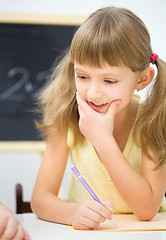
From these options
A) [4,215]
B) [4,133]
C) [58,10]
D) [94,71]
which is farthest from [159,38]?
[4,215]

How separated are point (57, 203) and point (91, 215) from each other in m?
0.19

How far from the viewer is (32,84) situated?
7.67 feet

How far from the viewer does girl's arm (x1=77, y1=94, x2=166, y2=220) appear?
37.4 inches

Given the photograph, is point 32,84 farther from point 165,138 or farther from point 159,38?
point 165,138

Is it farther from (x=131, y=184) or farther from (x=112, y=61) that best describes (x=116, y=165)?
(x=112, y=61)

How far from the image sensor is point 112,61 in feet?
2.89

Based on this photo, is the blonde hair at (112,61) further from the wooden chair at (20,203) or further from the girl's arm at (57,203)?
the wooden chair at (20,203)

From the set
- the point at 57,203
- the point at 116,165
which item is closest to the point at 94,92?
the point at 116,165

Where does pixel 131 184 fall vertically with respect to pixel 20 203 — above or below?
above

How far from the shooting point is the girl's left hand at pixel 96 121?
37.7 inches

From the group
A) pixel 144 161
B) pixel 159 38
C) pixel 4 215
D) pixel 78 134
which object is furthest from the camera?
pixel 159 38

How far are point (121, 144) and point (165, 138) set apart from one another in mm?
164

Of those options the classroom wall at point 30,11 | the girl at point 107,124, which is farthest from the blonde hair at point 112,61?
the classroom wall at point 30,11

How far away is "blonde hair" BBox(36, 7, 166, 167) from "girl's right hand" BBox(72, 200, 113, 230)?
27 cm
